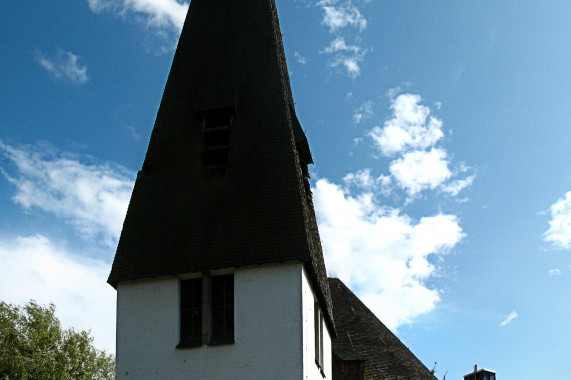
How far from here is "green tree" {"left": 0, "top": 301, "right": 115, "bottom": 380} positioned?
118 feet

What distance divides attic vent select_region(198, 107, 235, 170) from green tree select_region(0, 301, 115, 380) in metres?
21.1

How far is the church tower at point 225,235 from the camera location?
16016mm

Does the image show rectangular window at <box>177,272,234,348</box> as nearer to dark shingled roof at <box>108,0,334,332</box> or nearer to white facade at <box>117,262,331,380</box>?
white facade at <box>117,262,331,380</box>

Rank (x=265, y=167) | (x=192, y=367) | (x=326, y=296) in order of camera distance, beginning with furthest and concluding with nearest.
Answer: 1. (x=326, y=296)
2. (x=265, y=167)
3. (x=192, y=367)

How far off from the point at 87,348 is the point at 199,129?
23.2 m

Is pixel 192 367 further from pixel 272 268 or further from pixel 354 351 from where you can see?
pixel 354 351

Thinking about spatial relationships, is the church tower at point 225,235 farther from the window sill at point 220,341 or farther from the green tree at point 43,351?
the green tree at point 43,351

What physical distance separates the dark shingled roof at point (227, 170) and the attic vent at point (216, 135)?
117 mm

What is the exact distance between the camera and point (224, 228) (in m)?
17.0

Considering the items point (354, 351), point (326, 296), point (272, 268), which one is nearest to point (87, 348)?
point (354, 351)

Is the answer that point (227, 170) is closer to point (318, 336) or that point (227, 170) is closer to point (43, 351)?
point (318, 336)

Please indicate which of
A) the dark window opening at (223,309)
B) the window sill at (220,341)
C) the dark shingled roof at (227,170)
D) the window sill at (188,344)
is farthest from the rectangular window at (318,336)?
the window sill at (188,344)

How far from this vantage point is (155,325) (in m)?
16.6

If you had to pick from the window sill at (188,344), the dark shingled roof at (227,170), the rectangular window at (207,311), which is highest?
the dark shingled roof at (227,170)
